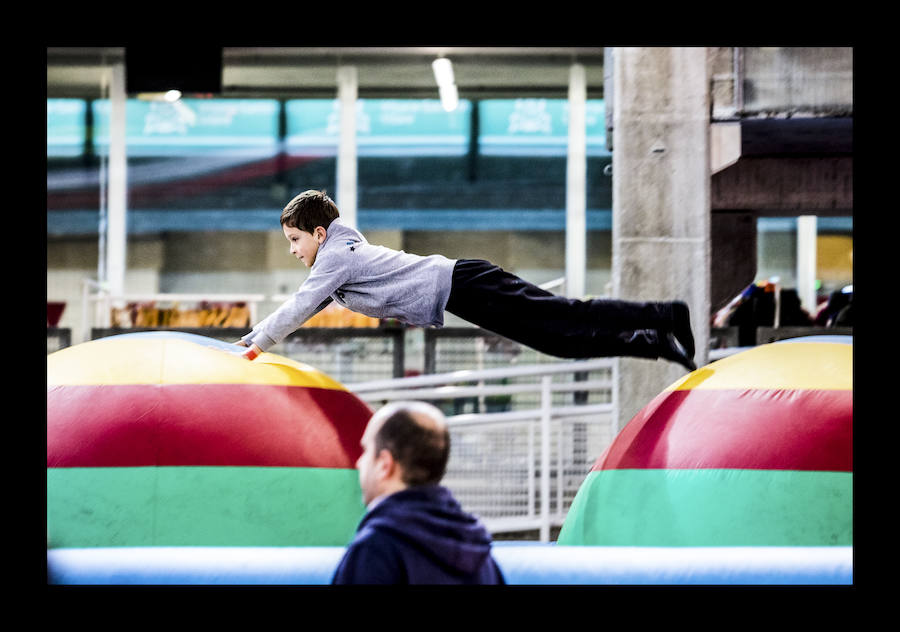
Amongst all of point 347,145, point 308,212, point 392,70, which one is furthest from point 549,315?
point 392,70

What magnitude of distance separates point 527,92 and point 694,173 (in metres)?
11.6

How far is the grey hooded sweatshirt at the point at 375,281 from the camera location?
4719mm

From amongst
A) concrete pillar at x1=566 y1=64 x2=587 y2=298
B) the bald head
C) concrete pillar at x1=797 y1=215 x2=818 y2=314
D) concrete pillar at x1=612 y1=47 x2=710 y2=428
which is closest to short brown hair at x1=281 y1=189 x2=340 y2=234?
the bald head

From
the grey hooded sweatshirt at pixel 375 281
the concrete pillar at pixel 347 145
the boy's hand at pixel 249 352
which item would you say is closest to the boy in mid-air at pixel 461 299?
the grey hooded sweatshirt at pixel 375 281

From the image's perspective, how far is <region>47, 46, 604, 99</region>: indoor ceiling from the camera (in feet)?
57.8

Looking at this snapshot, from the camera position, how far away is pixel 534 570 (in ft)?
10.5

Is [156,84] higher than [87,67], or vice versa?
[87,67]

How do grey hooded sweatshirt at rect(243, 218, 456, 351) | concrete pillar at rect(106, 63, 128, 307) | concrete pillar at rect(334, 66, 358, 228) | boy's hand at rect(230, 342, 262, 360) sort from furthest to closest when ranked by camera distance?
concrete pillar at rect(106, 63, 128, 307)
concrete pillar at rect(334, 66, 358, 228)
grey hooded sweatshirt at rect(243, 218, 456, 351)
boy's hand at rect(230, 342, 262, 360)

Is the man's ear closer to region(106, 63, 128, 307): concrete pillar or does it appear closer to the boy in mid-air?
the boy in mid-air

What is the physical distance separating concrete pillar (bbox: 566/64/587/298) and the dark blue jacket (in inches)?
585

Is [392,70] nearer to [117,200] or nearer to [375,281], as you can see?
[117,200]

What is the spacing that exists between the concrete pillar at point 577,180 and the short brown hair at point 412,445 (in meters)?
14.9
